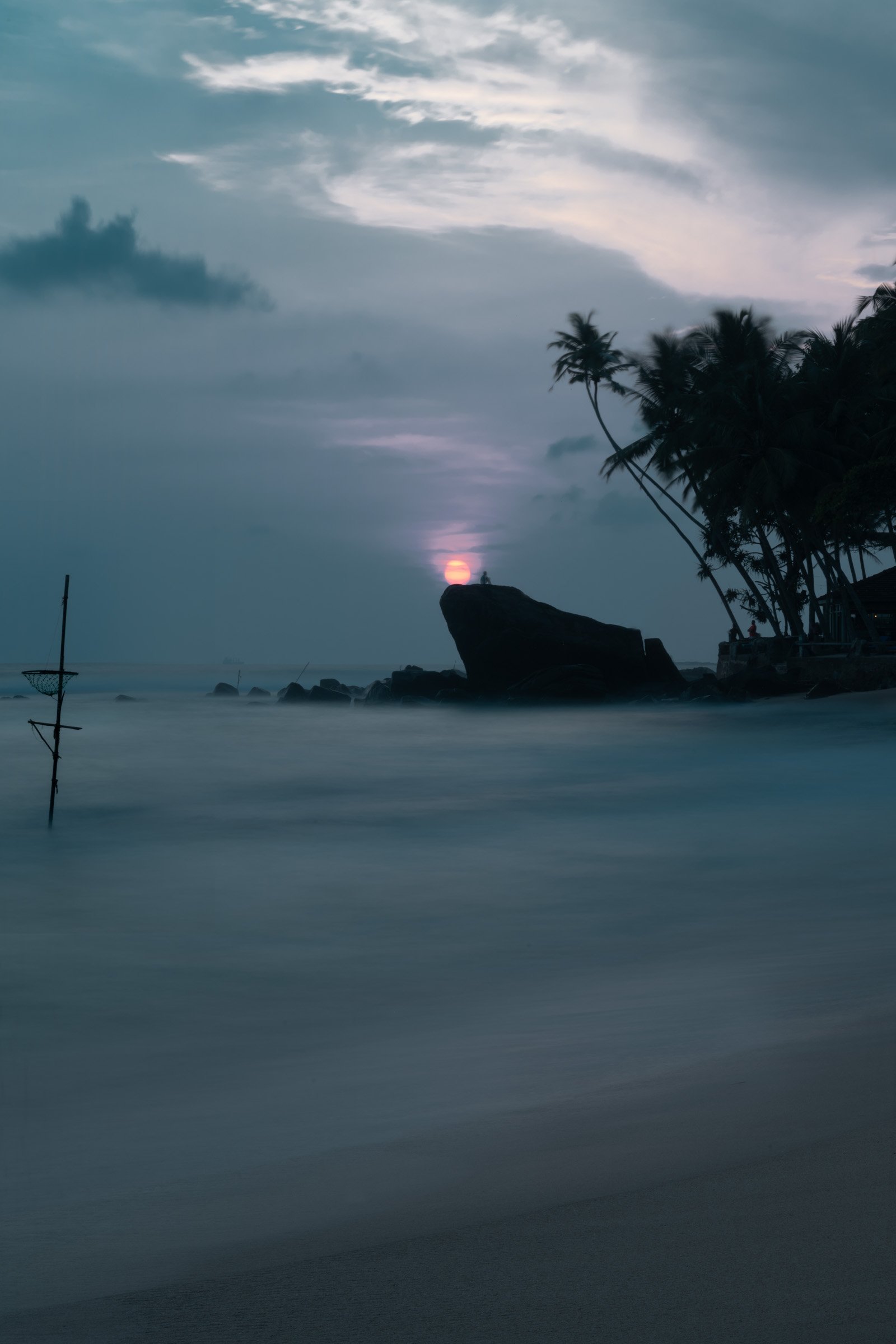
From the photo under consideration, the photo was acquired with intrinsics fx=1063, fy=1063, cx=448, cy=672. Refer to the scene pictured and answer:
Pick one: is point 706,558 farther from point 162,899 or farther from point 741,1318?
point 741,1318

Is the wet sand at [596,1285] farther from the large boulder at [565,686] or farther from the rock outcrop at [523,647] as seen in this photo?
the rock outcrop at [523,647]

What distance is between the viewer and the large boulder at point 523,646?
3778 cm

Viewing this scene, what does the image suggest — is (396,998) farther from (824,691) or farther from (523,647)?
(523,647)

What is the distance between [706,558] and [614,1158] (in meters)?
38.8

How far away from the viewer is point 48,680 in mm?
10859

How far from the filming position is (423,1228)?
246 centimetres

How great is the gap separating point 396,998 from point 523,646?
108ft

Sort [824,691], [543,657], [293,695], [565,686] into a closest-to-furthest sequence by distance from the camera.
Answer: [824,691] → [565,686] → [543,657] → [293,695]

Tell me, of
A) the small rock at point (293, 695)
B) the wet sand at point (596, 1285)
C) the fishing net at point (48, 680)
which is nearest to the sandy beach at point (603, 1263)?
the wet sand at point (596, 1285)

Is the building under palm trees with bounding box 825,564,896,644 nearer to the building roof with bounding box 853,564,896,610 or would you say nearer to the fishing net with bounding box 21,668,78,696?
the building roof with bounding box 853,564,896,610

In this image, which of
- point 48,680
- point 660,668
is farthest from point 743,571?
point 48,680

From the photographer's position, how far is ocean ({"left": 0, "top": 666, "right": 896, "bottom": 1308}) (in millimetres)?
2832

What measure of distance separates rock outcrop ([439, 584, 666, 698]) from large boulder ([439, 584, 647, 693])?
2 cm

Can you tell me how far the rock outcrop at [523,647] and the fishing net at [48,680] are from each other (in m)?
26.9
